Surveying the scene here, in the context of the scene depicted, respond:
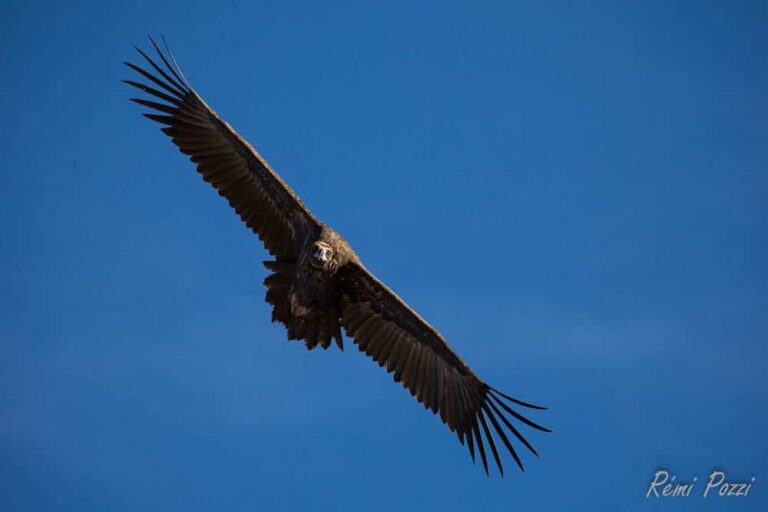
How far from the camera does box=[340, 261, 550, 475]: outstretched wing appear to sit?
15312 mm

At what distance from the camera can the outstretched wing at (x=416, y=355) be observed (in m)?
15.3

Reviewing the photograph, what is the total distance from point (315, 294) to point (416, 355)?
2.16m

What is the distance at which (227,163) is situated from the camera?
51.5ft

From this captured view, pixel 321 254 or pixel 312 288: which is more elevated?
pixel 321 254

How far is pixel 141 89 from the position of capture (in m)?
15.4

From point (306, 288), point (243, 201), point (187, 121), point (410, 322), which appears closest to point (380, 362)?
point (410, 322)

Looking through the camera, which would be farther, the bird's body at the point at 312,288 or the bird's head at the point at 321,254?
the bird's body at the point at 312,288

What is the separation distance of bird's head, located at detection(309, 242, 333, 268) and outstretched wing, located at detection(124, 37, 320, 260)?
102cm

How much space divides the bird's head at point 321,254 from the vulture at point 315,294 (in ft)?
1.51

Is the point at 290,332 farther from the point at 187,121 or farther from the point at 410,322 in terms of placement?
the point at 187,121

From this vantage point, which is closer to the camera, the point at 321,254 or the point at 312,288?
the point at 321,254

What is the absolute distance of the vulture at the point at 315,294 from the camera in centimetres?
1502

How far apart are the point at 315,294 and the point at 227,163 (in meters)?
2.76

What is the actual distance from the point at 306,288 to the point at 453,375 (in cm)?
295
